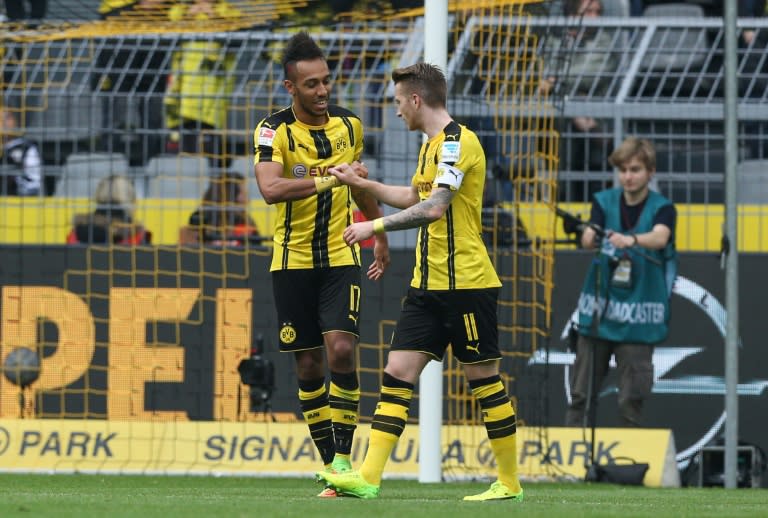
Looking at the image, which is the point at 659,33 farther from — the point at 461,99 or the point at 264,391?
the point at 264,391

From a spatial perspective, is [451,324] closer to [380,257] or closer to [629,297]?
[380,257]

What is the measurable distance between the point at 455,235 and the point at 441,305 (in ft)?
1.07

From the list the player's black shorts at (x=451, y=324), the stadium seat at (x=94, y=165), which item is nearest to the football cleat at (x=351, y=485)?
the player's black shorts at (x=451, y=324)

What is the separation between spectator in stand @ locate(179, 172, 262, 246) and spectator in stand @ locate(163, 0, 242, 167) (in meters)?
0.18

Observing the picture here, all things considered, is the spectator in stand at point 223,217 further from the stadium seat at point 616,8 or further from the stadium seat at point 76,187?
the stadium seat at point 616,8

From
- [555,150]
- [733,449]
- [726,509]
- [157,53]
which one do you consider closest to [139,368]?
[157,53]

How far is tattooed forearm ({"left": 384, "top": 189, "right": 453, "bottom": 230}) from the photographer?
703 cm

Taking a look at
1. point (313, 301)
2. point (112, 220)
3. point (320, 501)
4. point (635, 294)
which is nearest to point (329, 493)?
point (320, 501)

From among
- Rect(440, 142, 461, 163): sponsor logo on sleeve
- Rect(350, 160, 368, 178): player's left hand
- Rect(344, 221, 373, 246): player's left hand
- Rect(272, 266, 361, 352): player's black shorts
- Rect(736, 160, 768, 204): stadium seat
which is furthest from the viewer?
Rect(736, 160, 768, 204): stadium seat

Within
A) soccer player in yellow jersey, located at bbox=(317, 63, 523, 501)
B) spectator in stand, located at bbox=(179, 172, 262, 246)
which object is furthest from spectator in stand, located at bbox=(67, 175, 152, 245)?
soccer player in yellow jersey, located at bbox=(317, 63, 523, 501)

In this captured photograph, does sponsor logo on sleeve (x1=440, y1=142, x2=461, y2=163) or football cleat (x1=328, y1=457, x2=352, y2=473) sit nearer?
sponsor logo on sleeve (x1=440, y1=142, x2=461, y2=163)

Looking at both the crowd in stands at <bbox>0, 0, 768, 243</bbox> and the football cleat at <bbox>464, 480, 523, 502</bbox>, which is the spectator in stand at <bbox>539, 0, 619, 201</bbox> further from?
the football cleat at <bbox>464, 480, 523, 502</bbox>

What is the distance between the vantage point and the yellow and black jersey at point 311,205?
8.00 meters

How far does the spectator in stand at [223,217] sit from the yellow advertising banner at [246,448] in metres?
1.39
